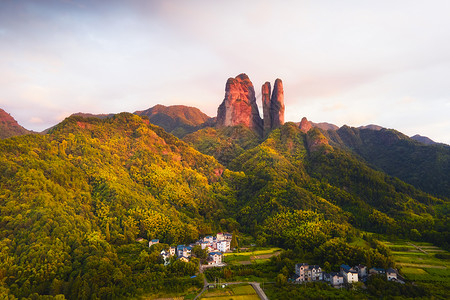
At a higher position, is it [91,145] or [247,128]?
[247,128]

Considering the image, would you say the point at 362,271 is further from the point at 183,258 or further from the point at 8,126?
the point at 8,126

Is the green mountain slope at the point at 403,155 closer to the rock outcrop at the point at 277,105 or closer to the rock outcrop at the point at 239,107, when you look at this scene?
the rock outcrop at the point at 277,105

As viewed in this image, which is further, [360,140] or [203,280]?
[360,140]

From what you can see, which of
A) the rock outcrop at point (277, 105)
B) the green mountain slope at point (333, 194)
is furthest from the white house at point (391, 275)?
the rock outcrop at point (277, 105)

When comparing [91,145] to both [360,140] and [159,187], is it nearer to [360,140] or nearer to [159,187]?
[159,187]

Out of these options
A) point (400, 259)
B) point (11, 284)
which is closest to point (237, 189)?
point (400, 259)
